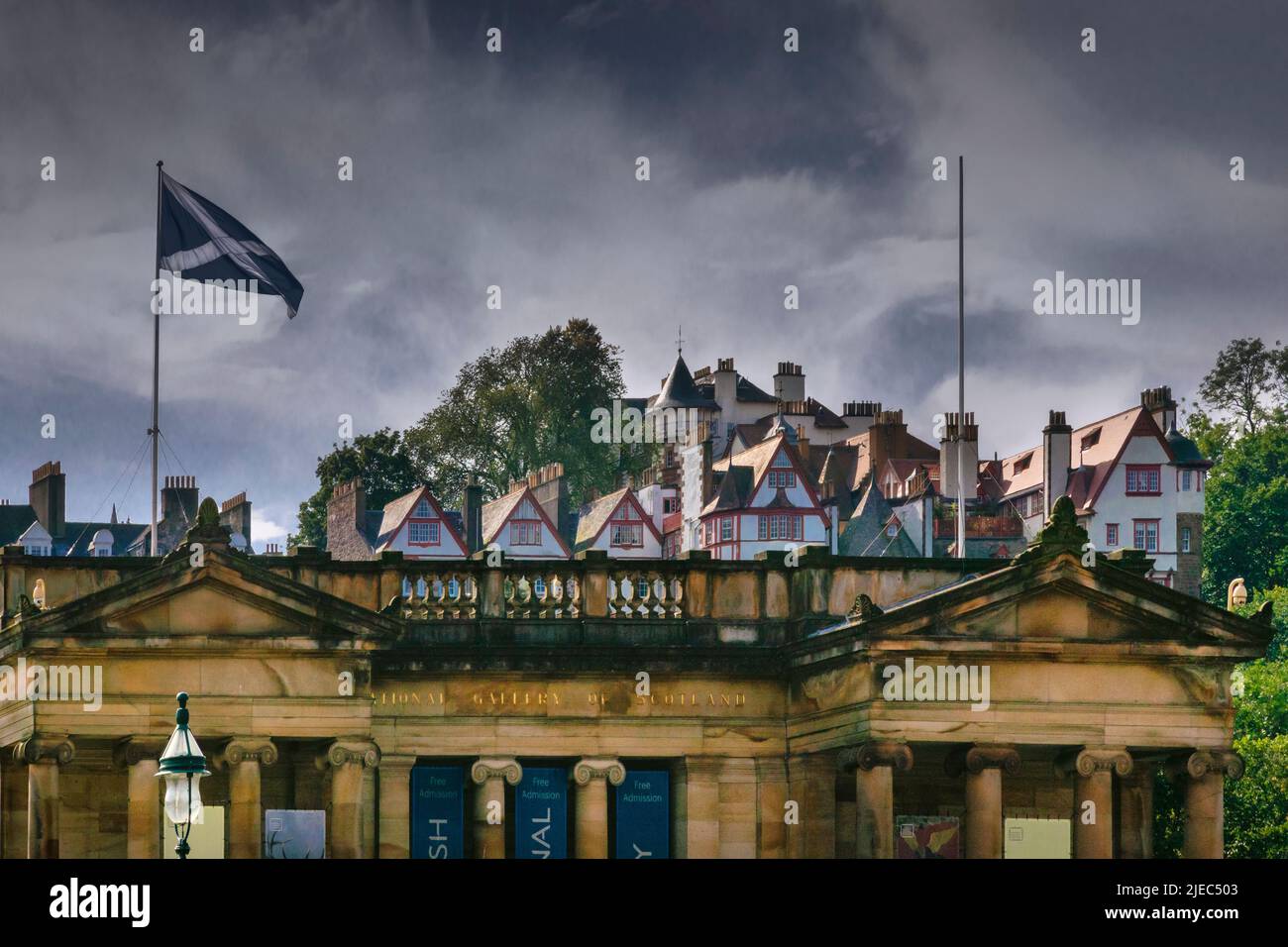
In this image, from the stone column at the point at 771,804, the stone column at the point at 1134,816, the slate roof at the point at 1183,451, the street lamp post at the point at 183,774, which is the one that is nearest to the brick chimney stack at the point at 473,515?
the slate roof at the point at 1183,451

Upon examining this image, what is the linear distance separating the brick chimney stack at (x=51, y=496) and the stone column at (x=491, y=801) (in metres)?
87.7

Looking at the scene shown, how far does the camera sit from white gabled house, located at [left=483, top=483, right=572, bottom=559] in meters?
133

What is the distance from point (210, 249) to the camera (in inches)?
2414

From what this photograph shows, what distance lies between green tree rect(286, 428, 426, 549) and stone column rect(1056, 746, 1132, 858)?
91.8m

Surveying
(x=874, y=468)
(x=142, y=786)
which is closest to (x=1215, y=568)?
(x=874, y=468)

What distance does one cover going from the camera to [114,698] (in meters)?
50.1

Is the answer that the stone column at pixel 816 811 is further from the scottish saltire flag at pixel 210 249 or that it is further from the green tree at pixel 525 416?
the green tree at pixel 525 416

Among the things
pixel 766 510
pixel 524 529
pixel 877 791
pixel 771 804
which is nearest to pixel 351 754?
pixel 771 804

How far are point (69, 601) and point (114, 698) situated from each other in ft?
6.19

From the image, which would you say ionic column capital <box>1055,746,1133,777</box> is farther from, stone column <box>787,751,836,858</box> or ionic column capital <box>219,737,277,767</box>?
ionic column capital <box>219,737,277,767</box>

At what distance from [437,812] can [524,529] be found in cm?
8085

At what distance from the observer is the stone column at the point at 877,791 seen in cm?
5000

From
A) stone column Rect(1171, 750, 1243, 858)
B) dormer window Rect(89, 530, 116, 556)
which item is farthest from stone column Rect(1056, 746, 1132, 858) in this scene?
dormer window Rect(89, 530, 116, 556)
